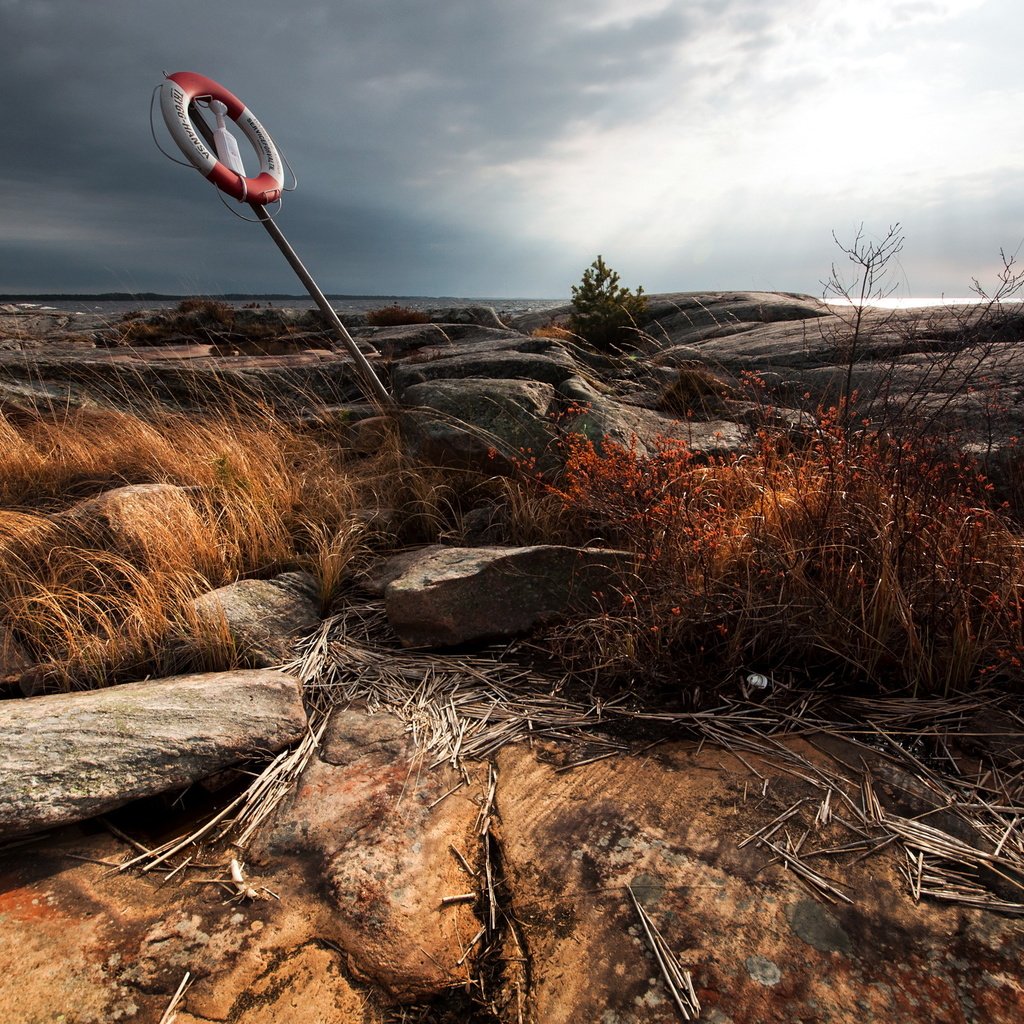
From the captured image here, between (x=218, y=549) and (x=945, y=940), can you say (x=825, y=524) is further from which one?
(x=218, y=549)

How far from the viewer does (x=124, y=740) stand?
186cm

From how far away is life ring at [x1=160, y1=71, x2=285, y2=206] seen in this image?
3.91 metres

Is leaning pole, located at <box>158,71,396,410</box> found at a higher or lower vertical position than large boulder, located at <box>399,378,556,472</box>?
higher

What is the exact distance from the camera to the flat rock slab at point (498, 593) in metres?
2.70

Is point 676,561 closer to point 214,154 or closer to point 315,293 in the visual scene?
point 315,293

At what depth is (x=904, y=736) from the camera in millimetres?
2035

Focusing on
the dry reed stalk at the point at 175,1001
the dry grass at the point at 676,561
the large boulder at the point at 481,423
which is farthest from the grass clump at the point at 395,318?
the dry reed stalk at the point at 175,1001

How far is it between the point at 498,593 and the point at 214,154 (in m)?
3.86

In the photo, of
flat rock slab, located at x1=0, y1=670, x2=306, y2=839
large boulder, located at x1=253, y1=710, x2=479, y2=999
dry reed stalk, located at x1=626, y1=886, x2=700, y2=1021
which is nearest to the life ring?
flat rock slab, located at x1=0, y1=670, x2=306, y2=839

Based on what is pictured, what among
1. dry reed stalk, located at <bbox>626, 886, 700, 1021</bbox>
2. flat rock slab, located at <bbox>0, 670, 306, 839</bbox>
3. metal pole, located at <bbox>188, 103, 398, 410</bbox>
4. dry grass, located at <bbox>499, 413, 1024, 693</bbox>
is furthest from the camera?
metal pole, located at <bbox>188, 103, 398, 410</bbox>

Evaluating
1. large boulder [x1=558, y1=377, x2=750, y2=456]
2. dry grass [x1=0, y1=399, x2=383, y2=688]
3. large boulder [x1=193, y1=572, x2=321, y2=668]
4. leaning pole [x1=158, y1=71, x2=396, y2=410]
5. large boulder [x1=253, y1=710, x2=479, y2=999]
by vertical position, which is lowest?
large boulder [x1=253, y1=710, x2=479, y2=999]

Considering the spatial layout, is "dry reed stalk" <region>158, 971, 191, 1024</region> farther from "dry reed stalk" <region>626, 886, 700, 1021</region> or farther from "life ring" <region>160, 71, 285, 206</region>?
"life ring" <region>160, 71, 285, 206</region>

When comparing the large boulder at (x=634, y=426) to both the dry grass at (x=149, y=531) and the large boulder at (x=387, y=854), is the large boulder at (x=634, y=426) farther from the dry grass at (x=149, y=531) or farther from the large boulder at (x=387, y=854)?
the large boulder at (x=387, y=854)

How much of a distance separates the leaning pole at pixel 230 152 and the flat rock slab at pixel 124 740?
128 inches
